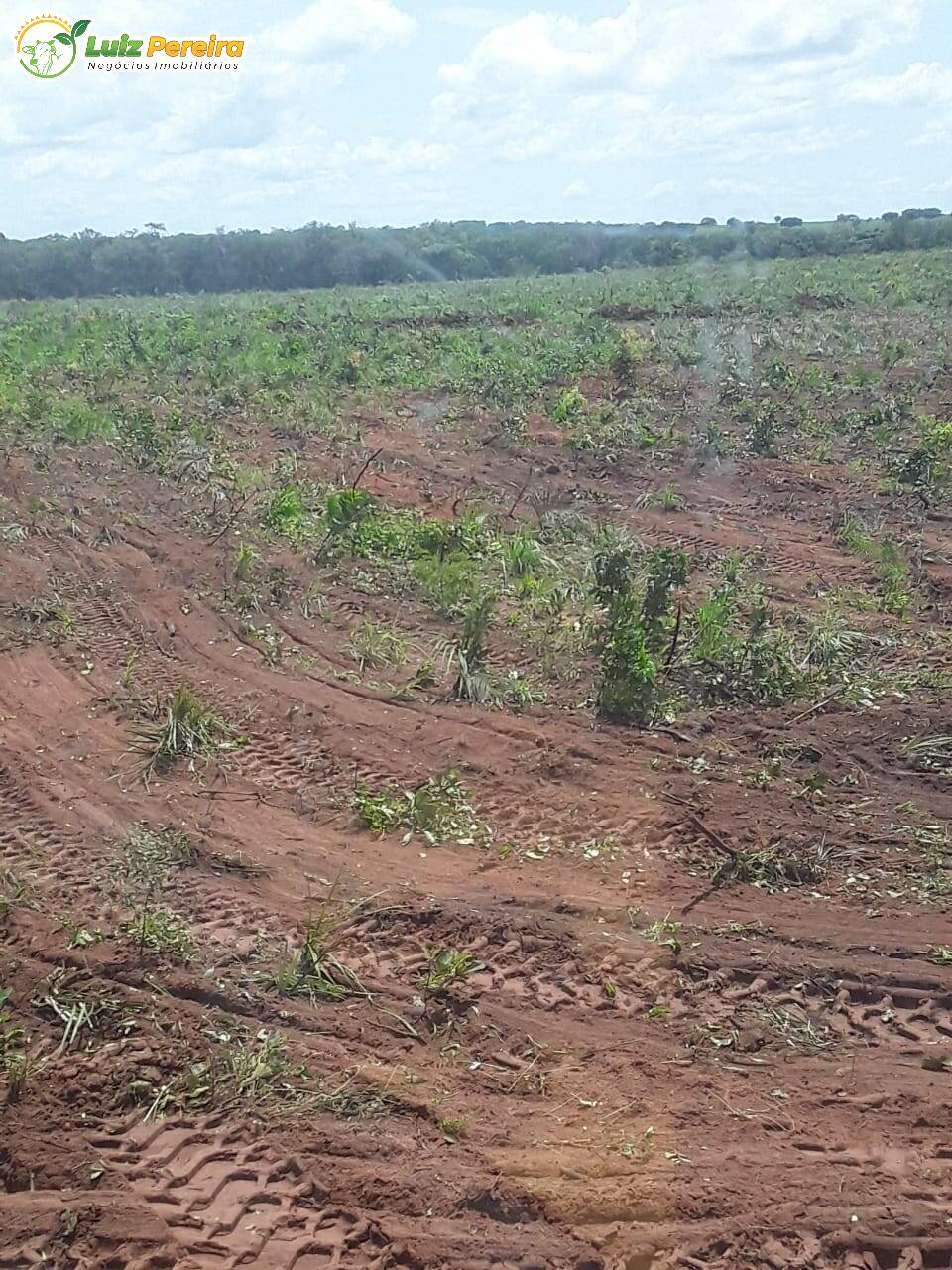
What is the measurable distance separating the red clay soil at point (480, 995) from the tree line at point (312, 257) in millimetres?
37791

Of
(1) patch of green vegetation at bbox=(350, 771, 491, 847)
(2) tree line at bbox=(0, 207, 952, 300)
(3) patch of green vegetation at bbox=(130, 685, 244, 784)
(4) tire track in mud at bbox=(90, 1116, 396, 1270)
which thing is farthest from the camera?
(2) tree line at bbox=(0, 207, 952, 300)

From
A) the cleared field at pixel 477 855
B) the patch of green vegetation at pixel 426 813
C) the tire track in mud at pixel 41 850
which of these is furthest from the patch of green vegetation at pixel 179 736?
the patch of green vegetation at pixel 426 813

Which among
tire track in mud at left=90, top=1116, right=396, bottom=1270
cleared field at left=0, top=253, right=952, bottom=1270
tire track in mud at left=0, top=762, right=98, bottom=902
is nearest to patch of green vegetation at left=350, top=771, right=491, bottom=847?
cleared field at left=0, top=253, right=952, bottom=1270

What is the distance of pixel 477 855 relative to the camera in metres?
4.98

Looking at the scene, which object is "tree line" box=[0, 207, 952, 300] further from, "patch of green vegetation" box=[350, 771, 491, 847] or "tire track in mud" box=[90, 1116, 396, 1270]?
"tire track in mud" box=[90, 1116, 396, 1270]

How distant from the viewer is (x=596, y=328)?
727 inches

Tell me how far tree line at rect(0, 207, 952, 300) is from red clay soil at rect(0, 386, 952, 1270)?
37.8 metres

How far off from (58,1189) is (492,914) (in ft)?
6.21

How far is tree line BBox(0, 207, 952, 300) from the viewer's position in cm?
4247

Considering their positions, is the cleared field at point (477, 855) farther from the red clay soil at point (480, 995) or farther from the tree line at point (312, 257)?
the tree line at point (312, 257)

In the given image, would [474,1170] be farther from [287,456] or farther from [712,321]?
[712,321]

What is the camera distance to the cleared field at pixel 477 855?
10.6 feet

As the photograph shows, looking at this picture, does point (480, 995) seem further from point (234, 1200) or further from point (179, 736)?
point (179, 736)

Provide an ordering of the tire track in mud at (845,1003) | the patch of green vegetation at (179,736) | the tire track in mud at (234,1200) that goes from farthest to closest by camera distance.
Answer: the patch of green vegetation at (179,736) < the tire track in mud at (845,1003) < the tire track in mud at (234,1200)
